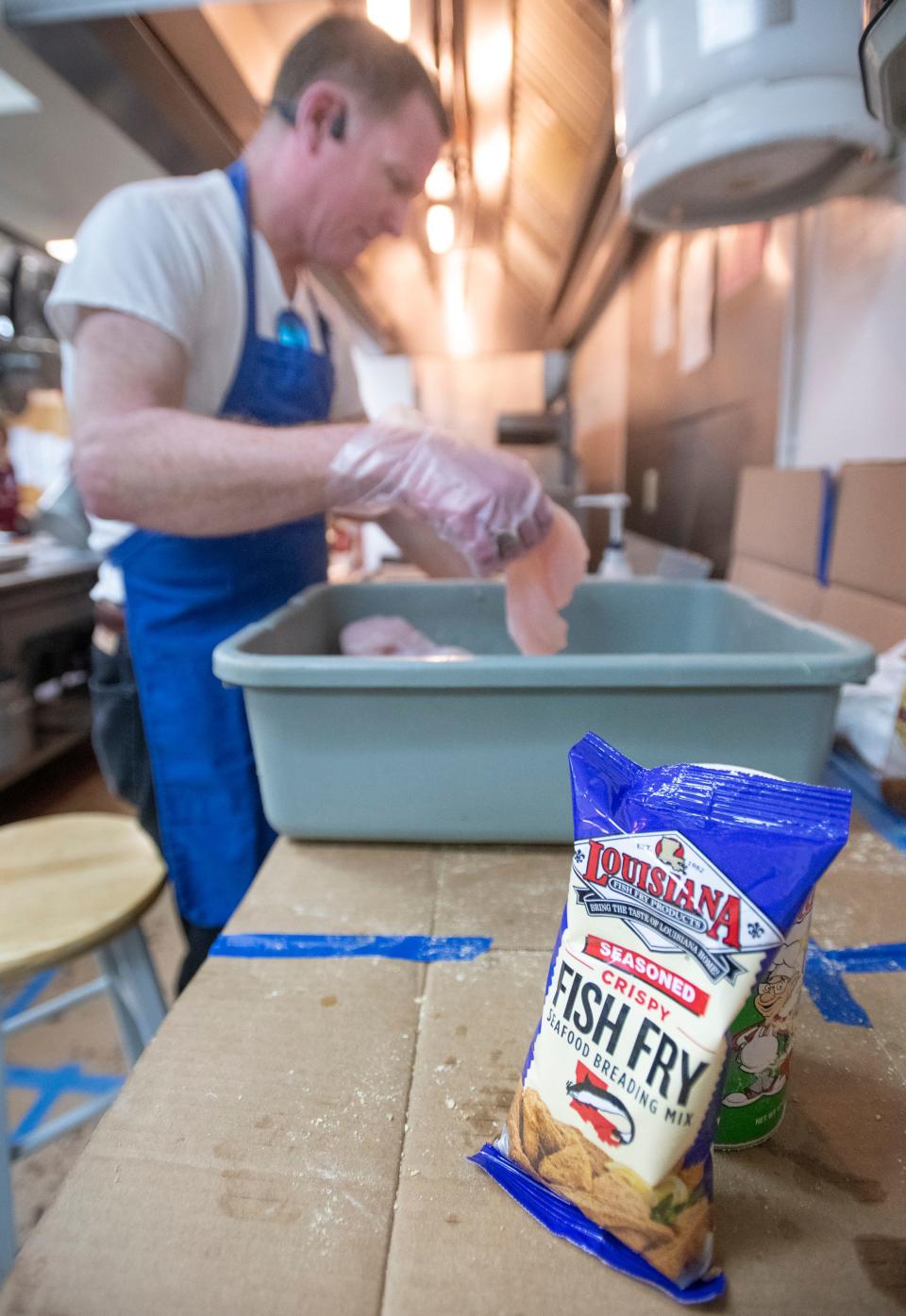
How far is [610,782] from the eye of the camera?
13.0 inches

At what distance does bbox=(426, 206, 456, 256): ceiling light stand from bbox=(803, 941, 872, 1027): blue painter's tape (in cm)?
193

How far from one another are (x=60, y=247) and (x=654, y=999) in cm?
346

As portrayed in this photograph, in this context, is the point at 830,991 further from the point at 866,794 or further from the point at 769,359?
the point at 769,359

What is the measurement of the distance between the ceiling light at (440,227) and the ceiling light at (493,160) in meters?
0.13

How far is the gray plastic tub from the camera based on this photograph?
54 cm

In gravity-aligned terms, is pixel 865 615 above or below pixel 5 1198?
above

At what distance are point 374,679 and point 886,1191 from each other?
1.34 feet

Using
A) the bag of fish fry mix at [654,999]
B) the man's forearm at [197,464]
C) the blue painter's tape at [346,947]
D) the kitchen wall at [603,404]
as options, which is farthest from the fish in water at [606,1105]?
the kitchen wall at [603,404]

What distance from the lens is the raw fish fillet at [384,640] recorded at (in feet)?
2.82

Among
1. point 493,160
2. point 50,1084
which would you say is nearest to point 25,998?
point 50,1084

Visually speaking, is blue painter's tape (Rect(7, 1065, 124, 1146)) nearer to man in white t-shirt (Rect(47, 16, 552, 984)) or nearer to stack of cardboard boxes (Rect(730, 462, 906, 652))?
man in white t-shirt (Rect(47, 16, 552, 984))

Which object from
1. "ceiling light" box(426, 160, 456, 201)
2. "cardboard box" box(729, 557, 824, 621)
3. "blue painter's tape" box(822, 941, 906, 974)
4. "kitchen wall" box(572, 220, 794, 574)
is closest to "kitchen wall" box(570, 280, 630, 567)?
"kitchen wall" box(572, 220, 794, 574)

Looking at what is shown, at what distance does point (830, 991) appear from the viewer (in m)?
0.44

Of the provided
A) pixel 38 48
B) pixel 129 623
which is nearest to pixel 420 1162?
pixel 129 623
